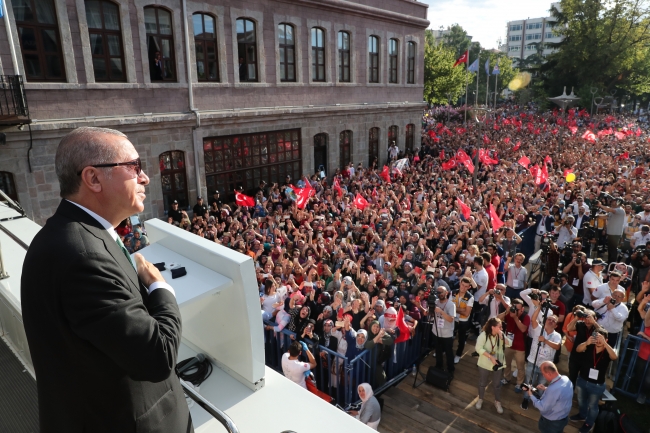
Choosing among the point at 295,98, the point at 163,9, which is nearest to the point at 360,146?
the point at 295,98

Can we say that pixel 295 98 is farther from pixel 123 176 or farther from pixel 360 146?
pixel 123 176

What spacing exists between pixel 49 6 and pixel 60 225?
1394 cm

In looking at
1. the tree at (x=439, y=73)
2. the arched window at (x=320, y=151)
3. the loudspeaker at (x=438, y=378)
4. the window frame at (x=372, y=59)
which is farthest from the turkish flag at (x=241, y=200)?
the tree at (x=439, y=73)

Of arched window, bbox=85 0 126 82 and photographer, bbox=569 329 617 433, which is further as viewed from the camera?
arched window, bbox=85 0 126 82

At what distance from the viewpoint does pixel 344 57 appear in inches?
851

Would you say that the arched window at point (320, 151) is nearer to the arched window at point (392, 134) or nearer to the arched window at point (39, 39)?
the arched window at point (392, 134)

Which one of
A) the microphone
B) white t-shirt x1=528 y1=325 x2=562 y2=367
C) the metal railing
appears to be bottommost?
white t-shirt x1=528 y1=325 x2=562 y2=367

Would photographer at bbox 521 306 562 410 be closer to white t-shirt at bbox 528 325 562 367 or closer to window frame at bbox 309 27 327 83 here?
white t-shirt at bbox 528 325 562 367

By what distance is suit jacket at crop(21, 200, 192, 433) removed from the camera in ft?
4.64

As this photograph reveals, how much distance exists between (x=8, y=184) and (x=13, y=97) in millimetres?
2436

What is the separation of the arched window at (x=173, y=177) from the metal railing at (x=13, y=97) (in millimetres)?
4492

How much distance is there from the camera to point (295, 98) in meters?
19.2

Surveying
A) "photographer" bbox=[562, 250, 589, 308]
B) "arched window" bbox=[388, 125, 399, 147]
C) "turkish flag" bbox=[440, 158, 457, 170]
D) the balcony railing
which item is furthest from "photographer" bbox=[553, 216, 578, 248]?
"arched window" bbox=[388, 125, 399, 147]

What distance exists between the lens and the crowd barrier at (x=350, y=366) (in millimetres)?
6918
